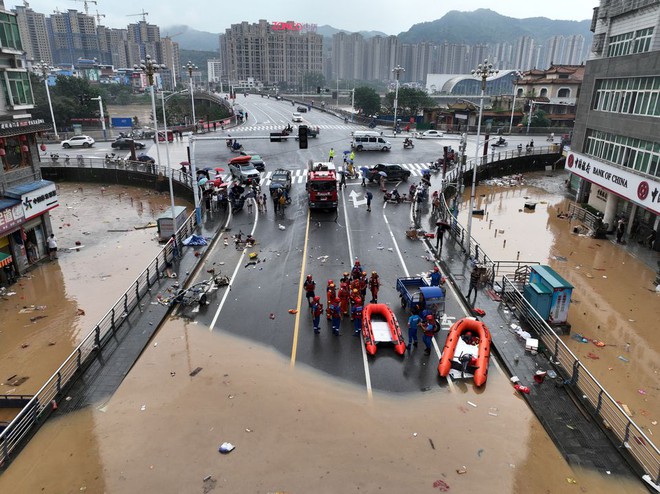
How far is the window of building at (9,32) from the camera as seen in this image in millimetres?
20688

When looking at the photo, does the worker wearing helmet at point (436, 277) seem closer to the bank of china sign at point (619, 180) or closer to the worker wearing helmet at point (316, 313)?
the worker wearing helmet at point (316, 313)

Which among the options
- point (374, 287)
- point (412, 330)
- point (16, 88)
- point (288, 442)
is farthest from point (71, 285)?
point (412, 330)

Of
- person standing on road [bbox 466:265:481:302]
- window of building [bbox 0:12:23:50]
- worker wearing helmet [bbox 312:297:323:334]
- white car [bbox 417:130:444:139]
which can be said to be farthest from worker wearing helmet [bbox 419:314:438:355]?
white car [bbox 417:130:444:139]

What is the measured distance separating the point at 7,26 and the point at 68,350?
15.8m

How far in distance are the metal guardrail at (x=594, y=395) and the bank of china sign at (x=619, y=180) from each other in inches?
422

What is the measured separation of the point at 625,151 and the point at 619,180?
2020mm

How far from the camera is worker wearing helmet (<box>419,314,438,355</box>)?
47.0ft

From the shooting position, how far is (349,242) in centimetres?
2456

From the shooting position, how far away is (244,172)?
37812mm

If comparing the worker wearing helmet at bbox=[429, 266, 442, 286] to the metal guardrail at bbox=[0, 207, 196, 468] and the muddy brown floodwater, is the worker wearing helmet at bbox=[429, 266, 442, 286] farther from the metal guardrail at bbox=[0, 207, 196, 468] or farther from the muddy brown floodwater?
the metal guardrail at bbox=[0, 207, 196, 468]

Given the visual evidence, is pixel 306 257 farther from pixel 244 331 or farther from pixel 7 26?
pixel 7 26

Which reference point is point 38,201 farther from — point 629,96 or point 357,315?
point 629,96

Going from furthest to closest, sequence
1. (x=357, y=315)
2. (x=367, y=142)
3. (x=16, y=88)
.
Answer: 1. (x=367, y=142)
2. (x=16, y=88)
3. (x=357, y=315)

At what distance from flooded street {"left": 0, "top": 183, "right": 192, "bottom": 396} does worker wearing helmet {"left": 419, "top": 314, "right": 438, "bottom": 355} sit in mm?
11833
